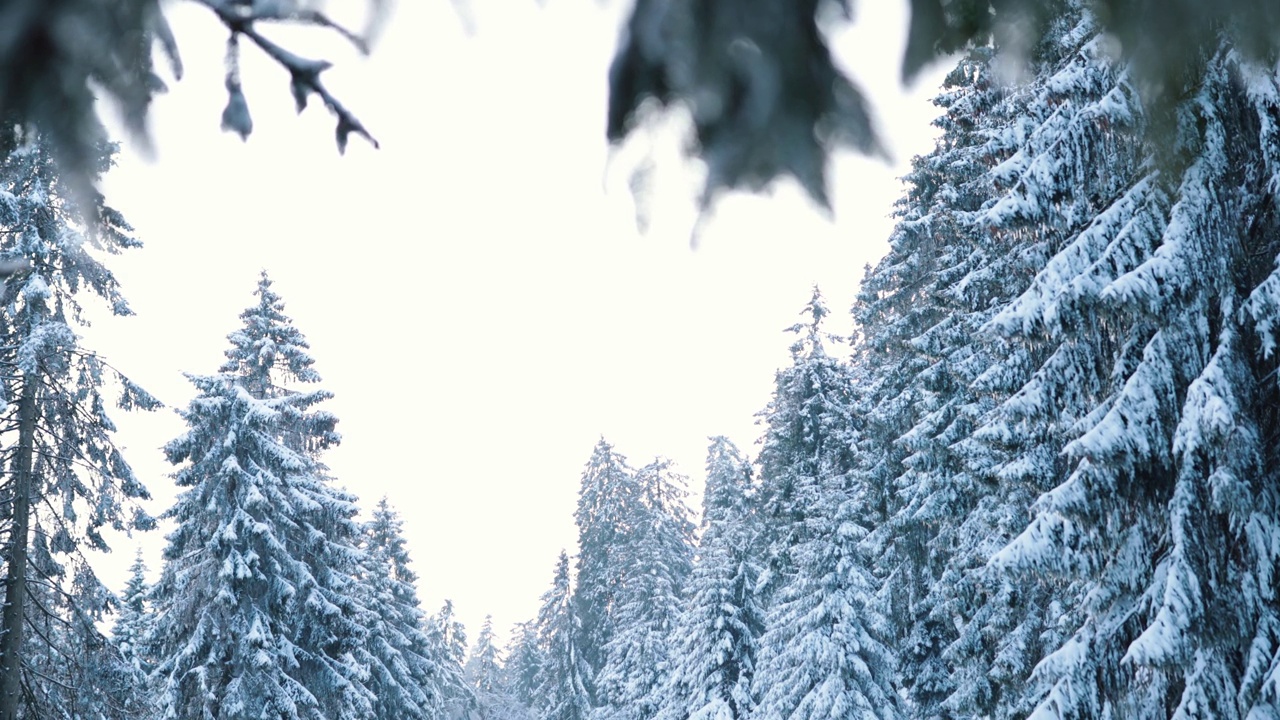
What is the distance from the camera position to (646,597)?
40.1m

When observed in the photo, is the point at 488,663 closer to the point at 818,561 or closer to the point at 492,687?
the point at 492,687

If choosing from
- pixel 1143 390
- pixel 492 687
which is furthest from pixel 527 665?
pixel 1143 390

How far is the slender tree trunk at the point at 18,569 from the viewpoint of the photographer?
12.8m

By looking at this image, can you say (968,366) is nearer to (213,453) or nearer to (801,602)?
(801,602)

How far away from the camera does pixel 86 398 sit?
47.6 ft

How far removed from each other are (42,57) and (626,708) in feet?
133

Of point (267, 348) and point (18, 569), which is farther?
point (267, 348)

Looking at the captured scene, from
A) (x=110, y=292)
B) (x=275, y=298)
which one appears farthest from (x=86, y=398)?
(x=275, y=298)

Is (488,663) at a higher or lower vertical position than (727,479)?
higher

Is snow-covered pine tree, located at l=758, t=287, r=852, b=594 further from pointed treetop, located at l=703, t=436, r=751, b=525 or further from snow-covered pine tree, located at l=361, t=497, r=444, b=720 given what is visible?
snow-covered pine tree, located at l=361, t=497, r=444, b=720

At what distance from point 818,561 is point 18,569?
15742 mm

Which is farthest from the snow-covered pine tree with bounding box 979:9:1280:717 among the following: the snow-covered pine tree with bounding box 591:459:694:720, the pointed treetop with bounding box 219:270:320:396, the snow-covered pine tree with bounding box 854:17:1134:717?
the snow-covered pine tree with bounding box 591:459:694:720

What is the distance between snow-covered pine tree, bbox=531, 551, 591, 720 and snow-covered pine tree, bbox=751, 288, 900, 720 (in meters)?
26.5

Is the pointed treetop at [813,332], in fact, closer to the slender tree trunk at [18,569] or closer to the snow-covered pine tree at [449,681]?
the slender tree trunk at [18,569]
